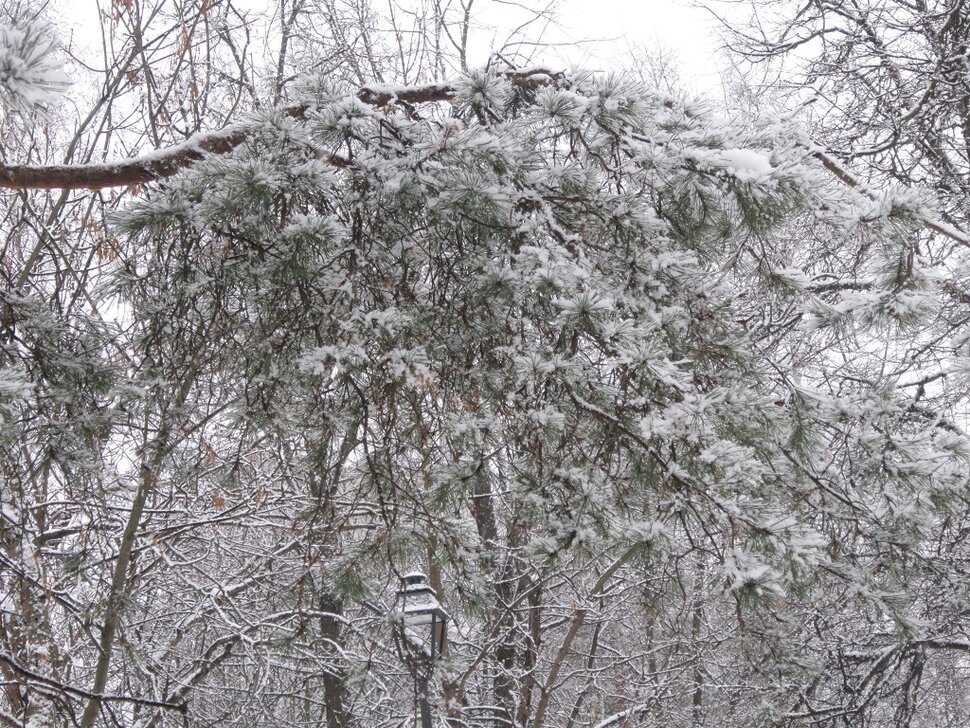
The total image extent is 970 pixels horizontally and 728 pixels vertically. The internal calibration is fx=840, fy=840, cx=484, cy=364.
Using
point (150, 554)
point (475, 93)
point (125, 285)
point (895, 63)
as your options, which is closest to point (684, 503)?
point (475, 93)

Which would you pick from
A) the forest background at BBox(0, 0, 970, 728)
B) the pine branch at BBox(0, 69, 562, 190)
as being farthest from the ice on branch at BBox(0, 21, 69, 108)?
the pine branch at BBox(0, 69, 562, 190)

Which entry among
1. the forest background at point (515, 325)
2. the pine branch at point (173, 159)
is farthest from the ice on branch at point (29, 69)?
the pine branch at point (173, 159)

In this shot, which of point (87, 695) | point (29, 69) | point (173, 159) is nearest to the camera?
point (29, 69)

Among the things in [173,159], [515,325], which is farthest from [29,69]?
[515,325]

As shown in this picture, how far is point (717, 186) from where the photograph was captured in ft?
6.79

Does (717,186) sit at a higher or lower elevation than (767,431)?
higher

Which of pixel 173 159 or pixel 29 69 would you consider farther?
pixel 173 159

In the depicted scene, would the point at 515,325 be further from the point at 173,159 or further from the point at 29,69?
the point at 29,69

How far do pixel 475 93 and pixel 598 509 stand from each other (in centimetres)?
113

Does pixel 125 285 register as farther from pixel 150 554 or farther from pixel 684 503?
pixel 150 554

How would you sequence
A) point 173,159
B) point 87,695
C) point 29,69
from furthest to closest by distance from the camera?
point 173,159
point 87,695
point 29,69

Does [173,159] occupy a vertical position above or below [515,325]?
above

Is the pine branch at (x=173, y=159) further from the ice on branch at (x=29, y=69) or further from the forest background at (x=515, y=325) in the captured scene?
the ice on branch at (x=29, y=69)

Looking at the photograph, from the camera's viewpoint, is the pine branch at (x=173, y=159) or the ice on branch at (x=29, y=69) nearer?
the ice on branch at (x=29, y=69)
